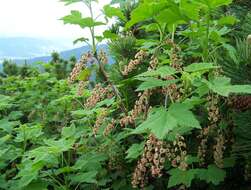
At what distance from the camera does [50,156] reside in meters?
2.79

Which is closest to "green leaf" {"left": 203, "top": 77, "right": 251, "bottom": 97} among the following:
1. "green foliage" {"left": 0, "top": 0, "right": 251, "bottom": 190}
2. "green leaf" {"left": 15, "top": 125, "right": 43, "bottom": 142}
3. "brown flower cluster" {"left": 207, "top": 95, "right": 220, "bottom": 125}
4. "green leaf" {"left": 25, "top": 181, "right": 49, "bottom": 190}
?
"green foliage" {"left": 0, "top": 0, "right": 251, "bottom": 190}

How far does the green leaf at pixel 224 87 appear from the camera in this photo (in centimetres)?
162

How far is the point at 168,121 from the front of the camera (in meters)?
1.68

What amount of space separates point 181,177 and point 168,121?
69 centimetres

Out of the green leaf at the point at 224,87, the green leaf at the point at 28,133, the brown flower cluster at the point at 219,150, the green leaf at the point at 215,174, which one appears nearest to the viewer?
the green leaf at the point at 224,87

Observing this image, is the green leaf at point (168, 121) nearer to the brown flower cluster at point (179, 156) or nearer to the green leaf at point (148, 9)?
the brown flower cluster at point (179, 156)

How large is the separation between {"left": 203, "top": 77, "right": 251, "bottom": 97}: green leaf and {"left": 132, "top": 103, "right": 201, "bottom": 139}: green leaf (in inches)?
5.5

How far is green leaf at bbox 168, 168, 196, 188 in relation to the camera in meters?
2.28

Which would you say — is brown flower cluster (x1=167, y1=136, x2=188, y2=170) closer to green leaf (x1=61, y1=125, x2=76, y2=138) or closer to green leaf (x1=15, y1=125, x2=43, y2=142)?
green leaf (x1=61, y1=125, x2=76, y2=138)

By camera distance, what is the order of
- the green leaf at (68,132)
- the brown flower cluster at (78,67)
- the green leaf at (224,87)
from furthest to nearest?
the green leaf at (68,132) < the brown flower cluster at (78,67) < the green leaf at (224,87)

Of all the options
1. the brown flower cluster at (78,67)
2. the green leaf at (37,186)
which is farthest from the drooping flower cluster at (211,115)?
the green leaf at (37,186)

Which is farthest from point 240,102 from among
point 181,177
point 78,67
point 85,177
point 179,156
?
point 85,177

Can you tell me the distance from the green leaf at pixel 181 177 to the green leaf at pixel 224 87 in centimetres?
70

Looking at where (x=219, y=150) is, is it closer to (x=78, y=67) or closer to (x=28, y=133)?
(x=78, y=67)
